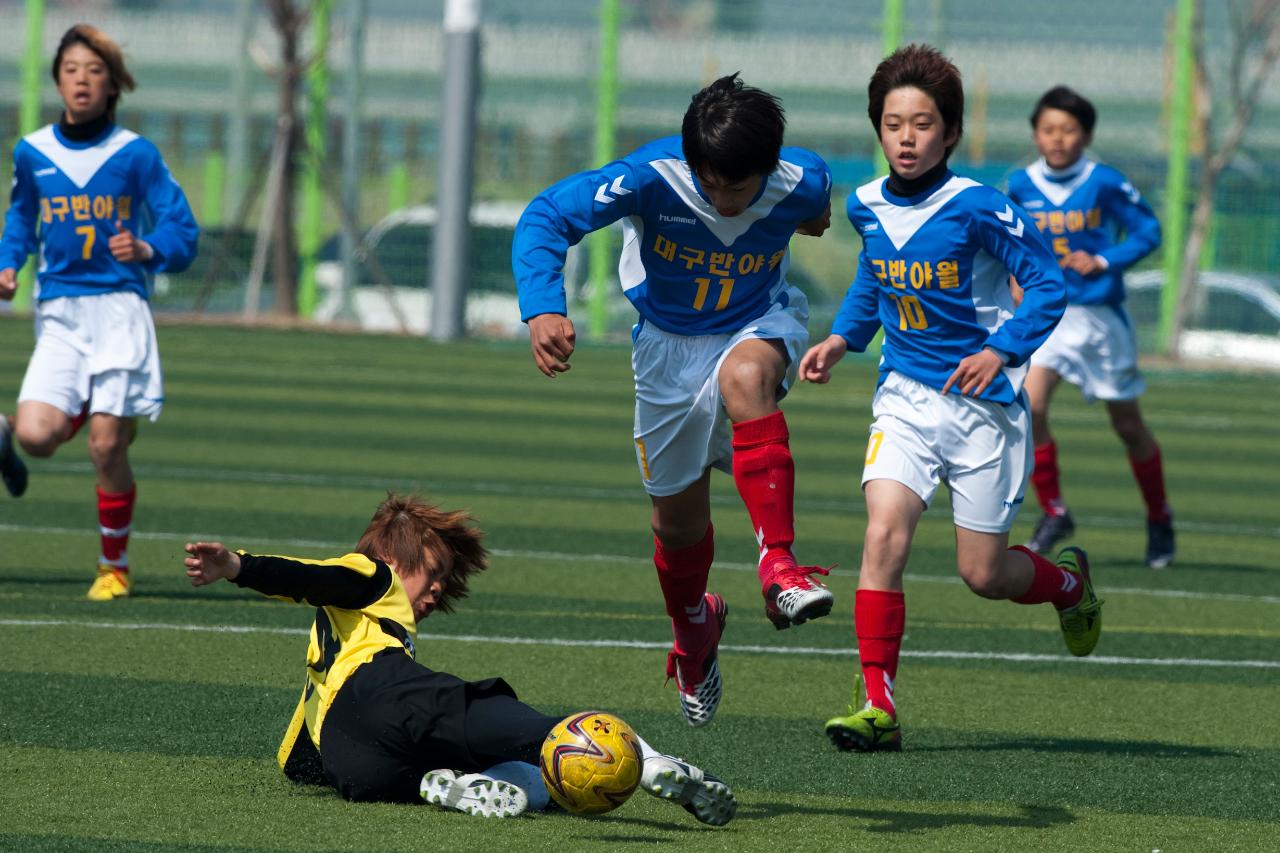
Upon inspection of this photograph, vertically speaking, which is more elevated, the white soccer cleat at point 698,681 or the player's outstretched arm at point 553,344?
the player's outstretched arm at point 553,344

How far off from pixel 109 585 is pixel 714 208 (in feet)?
11.4

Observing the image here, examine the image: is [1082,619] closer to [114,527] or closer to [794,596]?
[794,596]

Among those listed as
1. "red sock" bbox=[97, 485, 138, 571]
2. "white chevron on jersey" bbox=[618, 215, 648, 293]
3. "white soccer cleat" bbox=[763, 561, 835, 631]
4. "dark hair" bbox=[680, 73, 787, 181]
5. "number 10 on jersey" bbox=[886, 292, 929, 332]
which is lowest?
"red sock" bbox=[97, 485, 138, 571]

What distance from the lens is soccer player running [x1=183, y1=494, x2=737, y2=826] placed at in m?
4.41

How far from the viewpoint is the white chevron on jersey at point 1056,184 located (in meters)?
9.71

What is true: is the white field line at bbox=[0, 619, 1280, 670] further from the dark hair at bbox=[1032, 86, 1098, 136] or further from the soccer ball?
the dark hair at bbox=[1032, 86, 1098, 136]

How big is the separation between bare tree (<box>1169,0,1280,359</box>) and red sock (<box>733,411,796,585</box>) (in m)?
19.4

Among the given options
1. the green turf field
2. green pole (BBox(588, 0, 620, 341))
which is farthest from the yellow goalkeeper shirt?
green pole (BBox(588, 0, 620, 341))

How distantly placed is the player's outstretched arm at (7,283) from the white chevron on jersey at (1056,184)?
477 cm

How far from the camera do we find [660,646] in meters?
7.10

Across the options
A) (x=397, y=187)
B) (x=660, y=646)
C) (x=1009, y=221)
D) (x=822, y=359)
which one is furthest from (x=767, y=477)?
(x=397, y=187)

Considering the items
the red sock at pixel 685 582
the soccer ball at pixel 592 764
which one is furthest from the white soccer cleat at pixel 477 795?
the red sock at pixel 685 582

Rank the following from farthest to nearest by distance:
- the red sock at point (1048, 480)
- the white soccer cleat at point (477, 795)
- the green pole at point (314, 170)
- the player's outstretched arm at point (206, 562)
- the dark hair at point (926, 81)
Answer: the green pole at point (314, 170) → the red sock at point (1048, 480) → the dark hair at point (926, 81) → the white soccer cleat at point (477, 795) → the player's outstretched arm at point (206, 562)

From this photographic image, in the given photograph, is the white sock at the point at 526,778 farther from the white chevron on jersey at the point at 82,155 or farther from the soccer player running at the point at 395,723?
the white chevron on jersey at the point at 82,155
